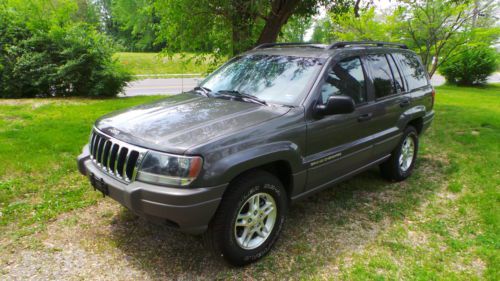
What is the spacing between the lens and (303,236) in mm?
3736

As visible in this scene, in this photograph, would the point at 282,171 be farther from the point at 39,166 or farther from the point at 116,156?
the point at 39,166

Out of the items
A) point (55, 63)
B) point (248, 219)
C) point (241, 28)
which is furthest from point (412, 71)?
point (55, 63)

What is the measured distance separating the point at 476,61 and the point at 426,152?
52.4 feet

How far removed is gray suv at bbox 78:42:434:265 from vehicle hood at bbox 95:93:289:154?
0.4 inches

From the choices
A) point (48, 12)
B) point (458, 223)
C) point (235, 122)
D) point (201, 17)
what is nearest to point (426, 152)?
point (458, 223)

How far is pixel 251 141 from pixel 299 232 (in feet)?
4.31

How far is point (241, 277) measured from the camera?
309 cm

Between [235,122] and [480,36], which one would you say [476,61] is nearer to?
[480,36]

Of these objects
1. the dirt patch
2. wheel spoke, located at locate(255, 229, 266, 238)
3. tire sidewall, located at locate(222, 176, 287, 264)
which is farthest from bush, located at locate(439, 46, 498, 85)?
wheel spoke, located at locate(255, 229, 266, 238)

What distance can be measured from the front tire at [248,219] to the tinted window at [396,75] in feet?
7.88

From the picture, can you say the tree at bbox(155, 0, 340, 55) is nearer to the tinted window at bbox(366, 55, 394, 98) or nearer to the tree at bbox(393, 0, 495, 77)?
the tinted window at bbox(366, 55, 394, 98)

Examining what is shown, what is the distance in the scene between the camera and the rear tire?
16.6ft

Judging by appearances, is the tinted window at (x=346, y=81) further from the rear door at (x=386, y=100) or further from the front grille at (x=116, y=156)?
the front grille at (x=116, y=156)

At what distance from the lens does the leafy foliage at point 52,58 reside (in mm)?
10547
